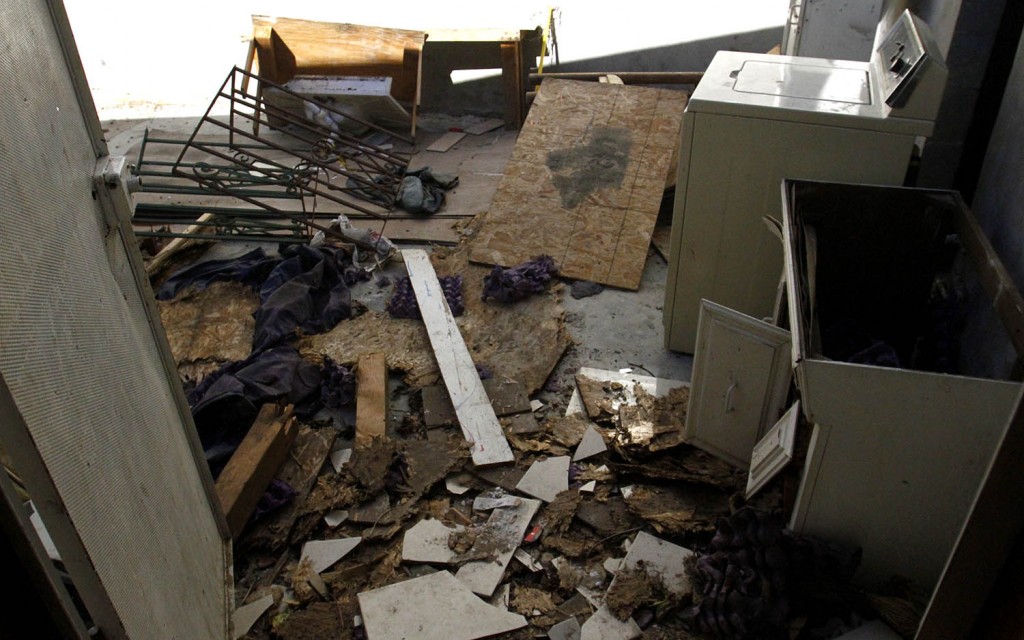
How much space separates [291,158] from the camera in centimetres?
638

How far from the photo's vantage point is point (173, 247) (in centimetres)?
486

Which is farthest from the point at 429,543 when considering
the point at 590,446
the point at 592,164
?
the point at 592,164

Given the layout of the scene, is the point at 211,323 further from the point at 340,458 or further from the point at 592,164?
the point at 592,164

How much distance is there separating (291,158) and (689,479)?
14.9 ft

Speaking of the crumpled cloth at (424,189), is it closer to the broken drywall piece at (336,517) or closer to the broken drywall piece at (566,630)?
the broken drywall piece at (336,517)

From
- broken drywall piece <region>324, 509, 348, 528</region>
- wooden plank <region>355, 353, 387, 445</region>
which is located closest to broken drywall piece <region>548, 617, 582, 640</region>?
broken drywall piece <region>324, 509, 348, 528</region>

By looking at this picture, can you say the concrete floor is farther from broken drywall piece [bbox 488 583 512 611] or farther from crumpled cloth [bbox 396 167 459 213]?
broken drywall piece [bbox 488 583 512 611]

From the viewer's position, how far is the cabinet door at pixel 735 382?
280 centimetres

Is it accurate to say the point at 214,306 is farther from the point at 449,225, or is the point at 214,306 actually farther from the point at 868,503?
the point at 868,503

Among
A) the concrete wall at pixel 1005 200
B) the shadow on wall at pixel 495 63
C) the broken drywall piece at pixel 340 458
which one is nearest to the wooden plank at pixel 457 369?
the broken drywall piece at pixel 340 458

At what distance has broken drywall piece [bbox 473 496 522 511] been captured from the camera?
125 inches

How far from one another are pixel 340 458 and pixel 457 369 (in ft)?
2.39

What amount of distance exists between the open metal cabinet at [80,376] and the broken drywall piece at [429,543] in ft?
2.61

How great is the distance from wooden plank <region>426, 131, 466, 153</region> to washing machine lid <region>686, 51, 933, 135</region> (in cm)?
314
